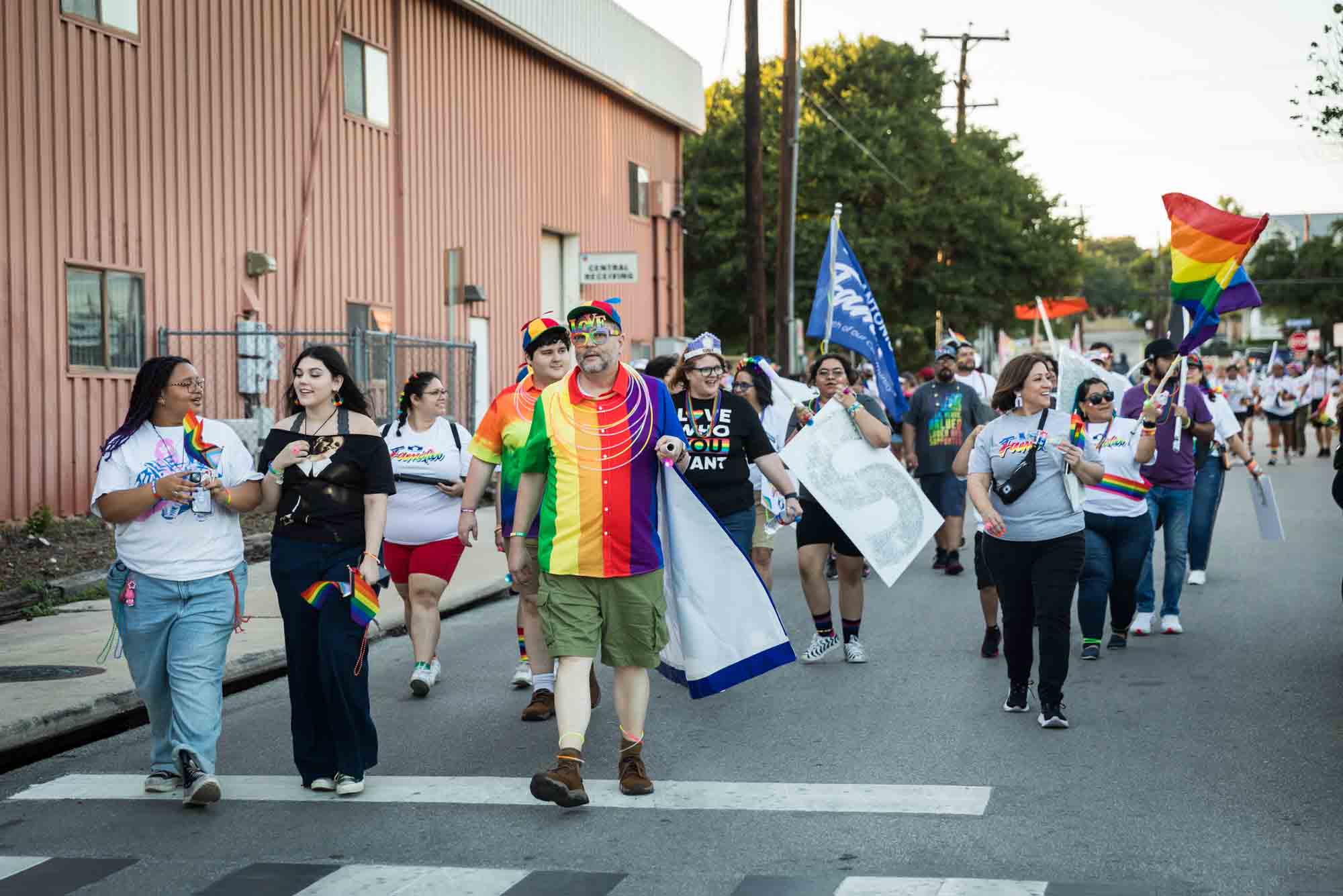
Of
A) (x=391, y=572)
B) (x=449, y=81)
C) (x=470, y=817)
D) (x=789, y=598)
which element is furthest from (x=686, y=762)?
(x=449, y=81)

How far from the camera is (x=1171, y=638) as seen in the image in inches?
395

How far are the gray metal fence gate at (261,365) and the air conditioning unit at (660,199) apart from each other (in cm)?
1336

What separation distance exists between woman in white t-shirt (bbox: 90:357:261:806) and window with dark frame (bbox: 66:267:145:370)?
389 inches

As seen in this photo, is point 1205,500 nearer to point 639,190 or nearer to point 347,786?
point 347,786

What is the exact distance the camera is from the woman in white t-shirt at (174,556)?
6.34 metres

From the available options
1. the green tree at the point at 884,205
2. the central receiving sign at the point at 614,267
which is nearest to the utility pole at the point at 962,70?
the green tree at the point at 884,205

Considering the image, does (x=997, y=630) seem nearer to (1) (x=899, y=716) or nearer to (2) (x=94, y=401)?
(1) (x=899, y=716)

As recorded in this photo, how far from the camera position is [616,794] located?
249 inches

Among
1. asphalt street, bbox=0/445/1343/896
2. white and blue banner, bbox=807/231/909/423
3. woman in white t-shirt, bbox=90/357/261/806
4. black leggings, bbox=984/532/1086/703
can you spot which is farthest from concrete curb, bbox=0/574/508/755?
white and blue banner, bbox=807/231/909/423

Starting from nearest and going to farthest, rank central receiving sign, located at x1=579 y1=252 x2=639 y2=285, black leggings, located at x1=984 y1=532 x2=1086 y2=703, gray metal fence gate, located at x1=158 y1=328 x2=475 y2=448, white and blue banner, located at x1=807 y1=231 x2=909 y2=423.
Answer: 1. black leggings, located at x1=984 y1=532 x2=1086 y2=703
2. white and blue banner, located at x1=807 y1=231 x2=909 y2=423
3. gray metal fence gate, located at x1=158 y1=328 x2=475 y2=448
4. central receiving sign, located at x1=579 y1=252 x2=639 y2=285

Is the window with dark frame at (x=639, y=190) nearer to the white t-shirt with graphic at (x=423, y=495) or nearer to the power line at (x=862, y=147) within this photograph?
the power line at (x=862, y=147)

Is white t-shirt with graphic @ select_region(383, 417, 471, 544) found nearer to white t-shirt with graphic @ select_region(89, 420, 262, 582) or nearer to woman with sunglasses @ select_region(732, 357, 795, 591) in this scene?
white t-shirt with graphic @ select_region(89, 420, 262, 582)

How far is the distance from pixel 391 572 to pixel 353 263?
1319 cm

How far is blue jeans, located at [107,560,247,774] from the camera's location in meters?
6.36
